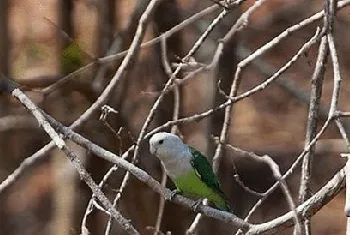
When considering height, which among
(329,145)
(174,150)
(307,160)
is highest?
(329,145)

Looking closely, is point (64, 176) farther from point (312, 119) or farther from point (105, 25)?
point (312, 119)

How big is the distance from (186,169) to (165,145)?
0.14 m

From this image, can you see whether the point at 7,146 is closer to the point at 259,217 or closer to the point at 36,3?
the point at 36,3

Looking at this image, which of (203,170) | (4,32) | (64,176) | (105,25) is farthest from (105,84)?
(203,170)

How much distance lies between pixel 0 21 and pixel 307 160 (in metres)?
2.25

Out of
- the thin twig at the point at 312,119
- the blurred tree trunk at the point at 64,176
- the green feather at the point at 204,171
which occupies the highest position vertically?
the blurred tree trunk at the point at 64,176

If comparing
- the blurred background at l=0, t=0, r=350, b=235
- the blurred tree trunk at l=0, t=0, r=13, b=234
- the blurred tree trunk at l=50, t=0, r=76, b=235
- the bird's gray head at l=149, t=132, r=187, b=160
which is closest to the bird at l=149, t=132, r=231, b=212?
the bird's gray head at l=149, t=132, r=187, b=160

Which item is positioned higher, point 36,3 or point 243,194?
point 36,3

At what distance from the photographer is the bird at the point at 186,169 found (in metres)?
2.59

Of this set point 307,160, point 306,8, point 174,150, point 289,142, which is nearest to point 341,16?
point 306,8

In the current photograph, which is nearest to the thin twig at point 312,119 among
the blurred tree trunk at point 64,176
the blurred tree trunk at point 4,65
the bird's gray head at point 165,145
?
the bird's gray head at point 165,145

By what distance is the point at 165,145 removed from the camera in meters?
2.57

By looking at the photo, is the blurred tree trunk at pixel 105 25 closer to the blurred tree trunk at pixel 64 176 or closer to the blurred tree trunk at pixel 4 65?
the blurred tree trunk at pixel 64 176

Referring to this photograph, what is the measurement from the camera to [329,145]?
423 cm
